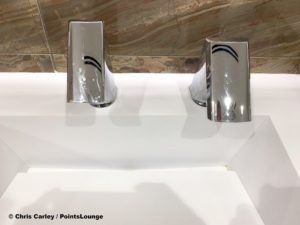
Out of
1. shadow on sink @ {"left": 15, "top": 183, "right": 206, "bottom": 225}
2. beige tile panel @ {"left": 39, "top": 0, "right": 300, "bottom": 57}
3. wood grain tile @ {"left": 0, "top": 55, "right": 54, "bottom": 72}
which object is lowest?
shadow on sink @ {"left": 15, "top": 183, "right": 206, "bottom": 225}

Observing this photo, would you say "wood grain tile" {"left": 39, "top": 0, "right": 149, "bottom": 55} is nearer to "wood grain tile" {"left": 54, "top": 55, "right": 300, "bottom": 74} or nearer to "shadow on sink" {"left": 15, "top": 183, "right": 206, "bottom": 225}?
"wood grain tile" {"left": 54, "top": 55, "right": 300, "bottom": 74}

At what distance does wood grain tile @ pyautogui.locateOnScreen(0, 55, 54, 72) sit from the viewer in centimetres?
47

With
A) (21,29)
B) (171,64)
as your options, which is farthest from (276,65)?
(21,29)

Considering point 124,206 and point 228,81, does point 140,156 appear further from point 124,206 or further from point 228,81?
point 228,81

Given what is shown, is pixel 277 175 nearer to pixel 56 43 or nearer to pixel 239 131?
pixel 239 131

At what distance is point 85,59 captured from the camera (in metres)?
0.36

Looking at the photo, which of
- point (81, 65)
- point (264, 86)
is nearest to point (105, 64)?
point (81, 65)

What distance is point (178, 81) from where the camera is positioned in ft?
1.62

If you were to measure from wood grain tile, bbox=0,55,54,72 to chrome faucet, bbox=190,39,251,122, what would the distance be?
0.27m

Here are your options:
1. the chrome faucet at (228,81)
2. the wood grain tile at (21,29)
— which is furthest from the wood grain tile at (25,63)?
the chrome faucet at (228,81)

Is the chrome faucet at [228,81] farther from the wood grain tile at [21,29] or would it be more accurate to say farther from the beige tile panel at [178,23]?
the wood grain tile at [21,29]

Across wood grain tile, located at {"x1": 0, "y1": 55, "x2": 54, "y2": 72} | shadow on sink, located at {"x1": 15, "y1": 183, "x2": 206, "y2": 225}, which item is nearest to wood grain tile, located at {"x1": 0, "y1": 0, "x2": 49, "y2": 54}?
wood grain tile, located at {"x1": 0, "y1": 55, "x2": 54, "y2": 72}

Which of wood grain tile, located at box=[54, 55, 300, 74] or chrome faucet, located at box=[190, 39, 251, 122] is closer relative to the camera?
chrome faucet, located at box=[190, 39, 251, 122]

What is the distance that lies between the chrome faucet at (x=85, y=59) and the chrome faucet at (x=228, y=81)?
14cm
